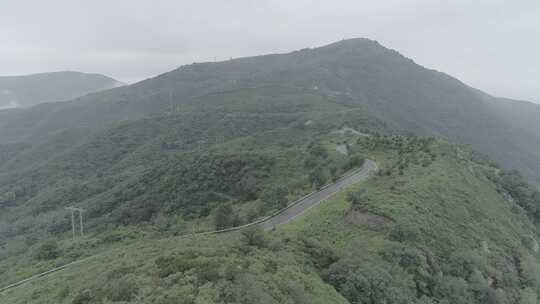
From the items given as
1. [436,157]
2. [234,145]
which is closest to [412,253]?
[436,157]

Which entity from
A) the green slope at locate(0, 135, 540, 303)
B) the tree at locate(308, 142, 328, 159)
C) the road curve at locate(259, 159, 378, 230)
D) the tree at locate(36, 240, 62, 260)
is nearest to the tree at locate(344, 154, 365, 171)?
the road curve at locate(259, 159, 378, 230)

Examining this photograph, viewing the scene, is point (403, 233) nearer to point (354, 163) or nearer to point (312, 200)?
point (312, 200)

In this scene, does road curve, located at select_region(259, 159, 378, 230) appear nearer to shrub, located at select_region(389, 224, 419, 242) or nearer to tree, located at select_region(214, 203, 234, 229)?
tree, located at select_region(214, 203, 234, 229)

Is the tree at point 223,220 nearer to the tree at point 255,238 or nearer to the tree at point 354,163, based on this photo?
the tree at point 255,238

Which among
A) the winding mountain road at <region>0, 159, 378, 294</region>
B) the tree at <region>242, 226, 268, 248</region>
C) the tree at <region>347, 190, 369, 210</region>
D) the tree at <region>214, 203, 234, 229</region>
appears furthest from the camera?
the tree at <region>214, 203, 234, 229</region>

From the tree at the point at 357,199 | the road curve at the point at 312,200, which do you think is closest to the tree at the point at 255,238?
the road curve at the point at 312,200

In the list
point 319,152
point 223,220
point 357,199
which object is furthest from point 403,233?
point 319,152

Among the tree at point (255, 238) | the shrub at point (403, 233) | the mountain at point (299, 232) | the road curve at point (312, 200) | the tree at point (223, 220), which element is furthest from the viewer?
the road curve at point (312, 200)

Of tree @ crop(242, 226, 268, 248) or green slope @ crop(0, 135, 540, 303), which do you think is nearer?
green slope @ crop(0, 135, 540, 303)

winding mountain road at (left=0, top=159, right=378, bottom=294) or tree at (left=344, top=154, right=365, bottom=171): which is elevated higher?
tree at (left=344, top=154, right=365, bottom=171)
